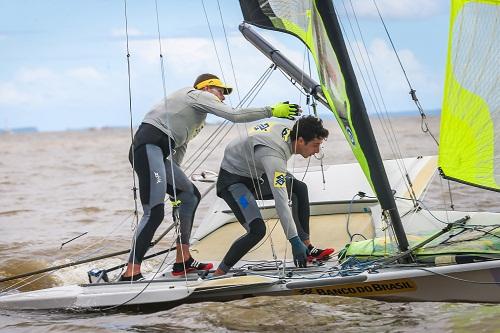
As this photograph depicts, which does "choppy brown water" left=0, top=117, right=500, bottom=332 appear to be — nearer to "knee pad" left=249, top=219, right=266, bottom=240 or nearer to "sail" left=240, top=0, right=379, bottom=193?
"knee pad" left=249, top=219, right=266, bottom=240

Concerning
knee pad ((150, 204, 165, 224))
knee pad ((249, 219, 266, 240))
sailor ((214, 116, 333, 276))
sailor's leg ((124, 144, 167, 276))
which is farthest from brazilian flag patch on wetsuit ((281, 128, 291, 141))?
knee pad ((150, 204, 165, 224))

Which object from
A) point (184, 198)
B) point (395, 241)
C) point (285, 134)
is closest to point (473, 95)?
point (395, 241)

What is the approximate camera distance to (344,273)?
17.9 ft

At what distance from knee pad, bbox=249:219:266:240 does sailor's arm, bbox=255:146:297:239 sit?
5.6 inches

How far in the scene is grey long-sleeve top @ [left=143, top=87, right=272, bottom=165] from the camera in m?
5.91

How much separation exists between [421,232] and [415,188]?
184 cm

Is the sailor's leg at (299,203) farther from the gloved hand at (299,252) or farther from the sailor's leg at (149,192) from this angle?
the sailor's leg at (149,192)

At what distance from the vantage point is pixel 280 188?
5.78m

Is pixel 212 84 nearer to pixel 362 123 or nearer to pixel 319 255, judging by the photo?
pixel 362 123

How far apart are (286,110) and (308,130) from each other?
28 centimetres

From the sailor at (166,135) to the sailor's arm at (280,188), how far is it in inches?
12.3

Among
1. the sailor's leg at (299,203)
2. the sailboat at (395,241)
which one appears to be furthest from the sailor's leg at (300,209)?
the sailboat at (395,241)

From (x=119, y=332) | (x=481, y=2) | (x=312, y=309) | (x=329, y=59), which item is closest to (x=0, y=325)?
(x=119, y=332)

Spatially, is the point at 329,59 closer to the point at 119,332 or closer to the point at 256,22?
the point at 256,22
